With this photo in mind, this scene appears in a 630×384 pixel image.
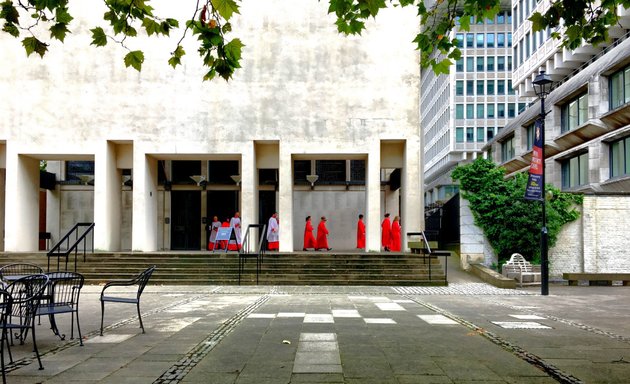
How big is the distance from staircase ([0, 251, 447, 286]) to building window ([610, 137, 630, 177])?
14417 mm

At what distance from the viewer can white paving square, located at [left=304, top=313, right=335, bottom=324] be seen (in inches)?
378

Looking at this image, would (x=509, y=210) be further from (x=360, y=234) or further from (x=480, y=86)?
(x=480, y=86)

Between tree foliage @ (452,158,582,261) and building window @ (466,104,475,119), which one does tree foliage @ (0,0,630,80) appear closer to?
tree foliage @ (452,158,582,261)

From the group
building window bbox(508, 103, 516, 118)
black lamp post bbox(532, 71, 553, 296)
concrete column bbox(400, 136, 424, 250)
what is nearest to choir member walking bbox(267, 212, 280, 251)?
concrete column bbox(400, 136, 424, 250)

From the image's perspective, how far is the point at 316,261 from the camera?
19125 mm

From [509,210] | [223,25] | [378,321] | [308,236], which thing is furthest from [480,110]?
[223,25]

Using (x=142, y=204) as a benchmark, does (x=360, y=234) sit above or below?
below

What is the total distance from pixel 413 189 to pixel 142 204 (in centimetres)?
1020

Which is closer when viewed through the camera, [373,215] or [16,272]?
[16,272]

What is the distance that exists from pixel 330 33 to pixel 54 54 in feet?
35.0

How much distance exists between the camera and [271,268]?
60.8ft

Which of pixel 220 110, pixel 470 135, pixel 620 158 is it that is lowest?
pixel 620 158

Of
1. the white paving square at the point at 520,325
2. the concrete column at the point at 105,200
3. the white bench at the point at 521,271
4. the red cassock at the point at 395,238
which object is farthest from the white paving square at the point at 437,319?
the concrete column at the point at 105,200

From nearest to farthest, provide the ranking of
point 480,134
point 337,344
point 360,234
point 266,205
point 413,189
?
point 337,344
point 413,189
point 360,234
point 266,205
point 480,134
